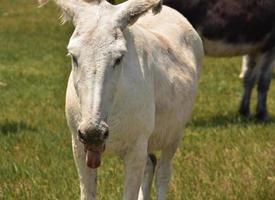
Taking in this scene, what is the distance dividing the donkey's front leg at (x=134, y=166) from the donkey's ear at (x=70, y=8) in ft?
2.89

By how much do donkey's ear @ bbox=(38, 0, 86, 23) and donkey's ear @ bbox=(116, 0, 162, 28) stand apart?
0.77ft

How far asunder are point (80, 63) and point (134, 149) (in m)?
0.86

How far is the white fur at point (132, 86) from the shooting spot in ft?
13.4

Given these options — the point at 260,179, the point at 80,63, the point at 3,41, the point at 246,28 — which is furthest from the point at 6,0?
the point at 80,63

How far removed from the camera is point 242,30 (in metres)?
10.2

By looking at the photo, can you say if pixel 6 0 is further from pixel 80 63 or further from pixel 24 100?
pixel 80 63

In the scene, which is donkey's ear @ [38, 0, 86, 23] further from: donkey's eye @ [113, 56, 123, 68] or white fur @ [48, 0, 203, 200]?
donkey's eye @ [113, 56, 123, 68]

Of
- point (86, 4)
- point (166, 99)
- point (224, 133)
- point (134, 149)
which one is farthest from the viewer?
point (224, 133)

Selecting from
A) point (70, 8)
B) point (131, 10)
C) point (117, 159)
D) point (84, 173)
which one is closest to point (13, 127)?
point (117, 159)

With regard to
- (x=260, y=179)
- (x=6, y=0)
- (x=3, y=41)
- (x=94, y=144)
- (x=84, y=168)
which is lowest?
(x=6, y=0)

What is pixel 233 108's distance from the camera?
11367mm

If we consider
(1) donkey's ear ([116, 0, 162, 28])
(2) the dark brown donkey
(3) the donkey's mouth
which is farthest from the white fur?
(2) the dark brown donkey

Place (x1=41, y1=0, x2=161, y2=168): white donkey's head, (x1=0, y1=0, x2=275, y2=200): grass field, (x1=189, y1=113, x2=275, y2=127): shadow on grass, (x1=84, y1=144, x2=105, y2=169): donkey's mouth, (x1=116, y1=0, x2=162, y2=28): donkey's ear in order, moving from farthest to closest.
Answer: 1. (x1=189, y1=113, x2=275, y2=127): shadow on grass
2. (x1=0, y1=0, x2=275, y2=200): grass field
3. (x1=116, y1=0, x2=162, y2=28): donkey's ear
4. (x1=84, y1=144, x2=105, y2=169): donkey's mouth
5. (x1=41, y1=0, x2=161, y2=168): white donkey's head

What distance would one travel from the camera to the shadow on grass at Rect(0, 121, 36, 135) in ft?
30.2
